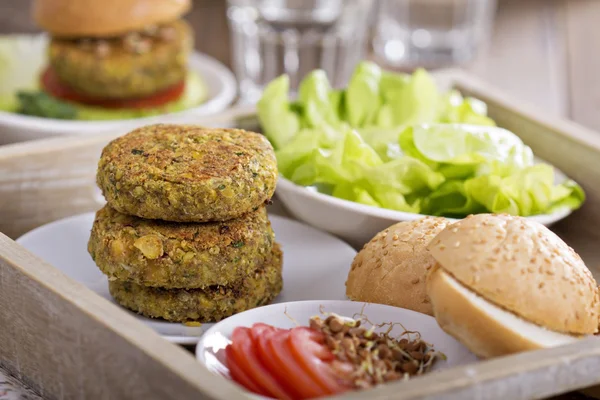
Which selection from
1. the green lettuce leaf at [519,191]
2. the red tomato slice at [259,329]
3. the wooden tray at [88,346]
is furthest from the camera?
the green lettuce leaf at [519,191]

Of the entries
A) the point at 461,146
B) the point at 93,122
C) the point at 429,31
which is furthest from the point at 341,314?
the point at 429,31

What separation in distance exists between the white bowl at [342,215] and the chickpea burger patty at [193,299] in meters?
0.32

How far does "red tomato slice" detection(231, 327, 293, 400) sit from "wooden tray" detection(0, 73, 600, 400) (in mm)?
149

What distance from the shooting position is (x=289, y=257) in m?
2.31

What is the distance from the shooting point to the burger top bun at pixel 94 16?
380 cm

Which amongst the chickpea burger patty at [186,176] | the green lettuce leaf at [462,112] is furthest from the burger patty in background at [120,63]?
the chickpea burger patty at [186,176]

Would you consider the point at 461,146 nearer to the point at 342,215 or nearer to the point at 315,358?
the point at 342,215

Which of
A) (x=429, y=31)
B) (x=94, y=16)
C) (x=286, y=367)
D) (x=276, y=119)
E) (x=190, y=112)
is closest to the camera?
(x=286, y=367)

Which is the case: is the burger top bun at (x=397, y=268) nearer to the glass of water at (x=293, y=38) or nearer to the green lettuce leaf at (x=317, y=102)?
the green lettuce leaf at (x=317, y=102)

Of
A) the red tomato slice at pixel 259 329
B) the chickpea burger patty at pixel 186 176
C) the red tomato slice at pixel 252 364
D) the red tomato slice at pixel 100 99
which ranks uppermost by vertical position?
the chickpea burger patty at pixel 186 176

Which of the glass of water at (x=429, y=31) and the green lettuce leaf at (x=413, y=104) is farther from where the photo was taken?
the glass of water at (x=429, y=31)

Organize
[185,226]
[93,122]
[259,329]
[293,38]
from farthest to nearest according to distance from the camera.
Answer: [293,38] → [93,122] → [185,226] → [259,329]

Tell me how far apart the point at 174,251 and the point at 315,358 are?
1.56 feet

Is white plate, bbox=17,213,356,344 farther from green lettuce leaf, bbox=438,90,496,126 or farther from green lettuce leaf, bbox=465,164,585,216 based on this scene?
green lettuce leaf, bbox=438,90,496,126
